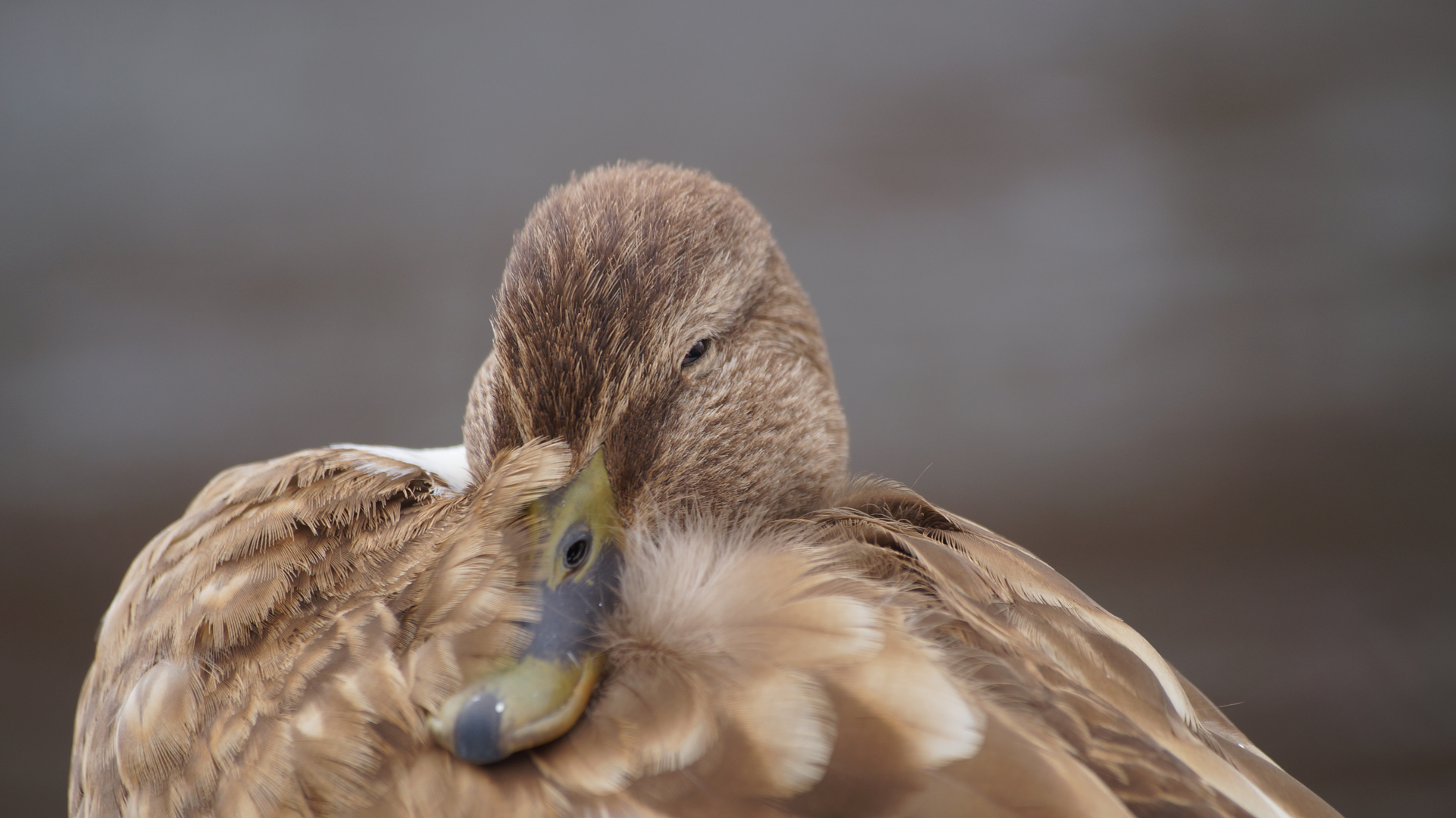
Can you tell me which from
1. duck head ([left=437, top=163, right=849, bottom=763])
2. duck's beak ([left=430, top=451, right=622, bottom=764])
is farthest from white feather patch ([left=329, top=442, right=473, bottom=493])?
duck's beak ([left=430, top=451, right=622, bottom=764])

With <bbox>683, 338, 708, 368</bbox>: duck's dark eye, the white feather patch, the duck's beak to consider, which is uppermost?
<bbox>683, 338, 708, 368</bbox>: duck's dark eye

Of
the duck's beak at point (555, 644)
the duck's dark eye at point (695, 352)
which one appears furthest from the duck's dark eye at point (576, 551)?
the duck's dark eye at point (695, 352)

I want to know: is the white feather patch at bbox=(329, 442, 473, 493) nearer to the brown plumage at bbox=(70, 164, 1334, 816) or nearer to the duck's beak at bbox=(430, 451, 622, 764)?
the brown plumage at bbox=(70, 164, 1334, 816)

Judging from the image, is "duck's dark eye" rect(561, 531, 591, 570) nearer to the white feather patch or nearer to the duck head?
the duck head

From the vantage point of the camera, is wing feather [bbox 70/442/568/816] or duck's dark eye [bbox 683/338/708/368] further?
duck's dark eye [bbox 683/338/708/368]

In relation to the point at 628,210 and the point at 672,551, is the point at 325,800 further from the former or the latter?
the point at 628,210

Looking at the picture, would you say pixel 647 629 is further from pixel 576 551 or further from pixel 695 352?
pixel 695 352

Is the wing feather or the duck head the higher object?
the duck head
